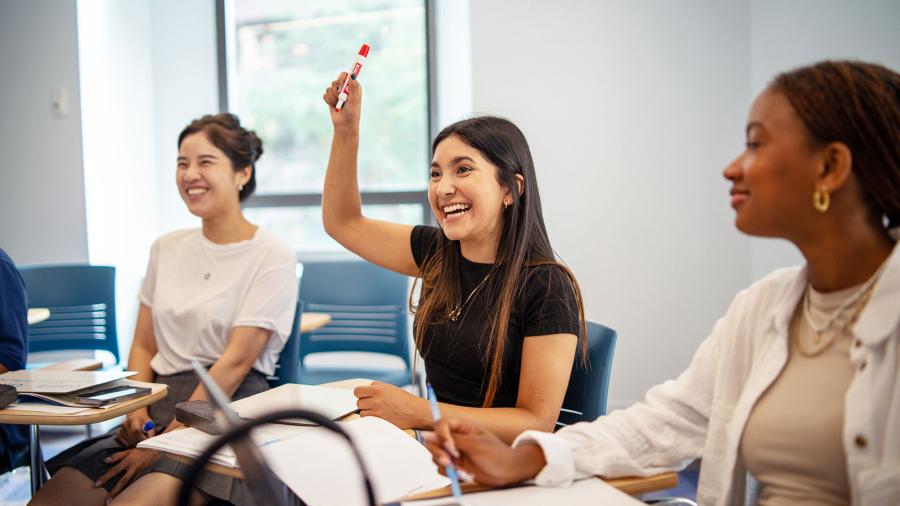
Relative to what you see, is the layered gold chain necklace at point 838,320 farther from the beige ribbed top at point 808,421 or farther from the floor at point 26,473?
the floor at point 26,473

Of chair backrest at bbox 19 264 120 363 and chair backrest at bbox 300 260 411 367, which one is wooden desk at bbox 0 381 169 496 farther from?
chair backrest at bbox 19 264 120 363

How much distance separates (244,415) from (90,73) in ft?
11.2

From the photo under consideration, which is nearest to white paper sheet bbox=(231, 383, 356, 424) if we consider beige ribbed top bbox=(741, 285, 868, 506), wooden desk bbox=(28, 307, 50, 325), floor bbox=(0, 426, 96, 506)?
beige ribbed top bbox=(741, 285, 868, 506)

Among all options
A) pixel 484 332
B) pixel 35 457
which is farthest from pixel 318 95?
pixel 484 332

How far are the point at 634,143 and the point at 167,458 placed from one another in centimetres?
301

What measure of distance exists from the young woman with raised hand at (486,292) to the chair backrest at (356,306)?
1581mm

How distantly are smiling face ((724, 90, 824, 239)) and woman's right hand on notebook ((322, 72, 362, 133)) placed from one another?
1.06 metres

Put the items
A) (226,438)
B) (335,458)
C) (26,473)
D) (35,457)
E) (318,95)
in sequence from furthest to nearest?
(318,95), (26,473), (35,457), (335,458), (226,438)

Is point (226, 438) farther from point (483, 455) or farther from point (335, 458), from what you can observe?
point (335, 458)

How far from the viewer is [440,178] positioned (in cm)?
175

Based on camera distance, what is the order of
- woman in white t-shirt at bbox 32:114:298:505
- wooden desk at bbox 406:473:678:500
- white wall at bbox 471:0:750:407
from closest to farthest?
1. wooden desk at bbox 406:473:678:500
2. woman in white t-shirt at bbox 32:114:298:505
3. white wall at bbox 471:0:750:407

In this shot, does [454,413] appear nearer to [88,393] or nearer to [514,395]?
[514,395]

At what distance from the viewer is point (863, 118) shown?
92cm

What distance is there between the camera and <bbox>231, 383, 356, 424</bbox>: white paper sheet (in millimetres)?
1449
